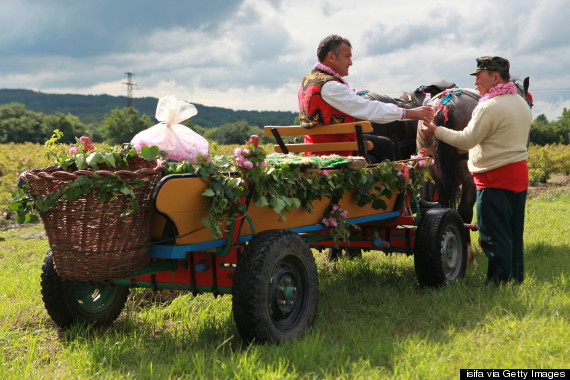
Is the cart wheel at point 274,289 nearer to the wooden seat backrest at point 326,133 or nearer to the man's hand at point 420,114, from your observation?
the wooden seat backrest at point 326,133

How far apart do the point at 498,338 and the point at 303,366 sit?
4.09ft

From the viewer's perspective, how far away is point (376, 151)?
5.34 m

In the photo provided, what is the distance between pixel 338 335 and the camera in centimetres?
364

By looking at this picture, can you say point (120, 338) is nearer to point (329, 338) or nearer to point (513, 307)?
point (329, 338)

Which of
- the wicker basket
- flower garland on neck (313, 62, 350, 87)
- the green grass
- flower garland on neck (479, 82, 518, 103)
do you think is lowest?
the green grass

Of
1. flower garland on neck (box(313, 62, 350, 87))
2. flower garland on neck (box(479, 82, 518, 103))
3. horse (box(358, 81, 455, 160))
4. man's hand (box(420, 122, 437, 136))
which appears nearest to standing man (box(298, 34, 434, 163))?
flower garland on neck (box(313, 62, 350, 87))

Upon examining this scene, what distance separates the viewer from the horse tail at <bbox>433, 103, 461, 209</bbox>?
235 inches

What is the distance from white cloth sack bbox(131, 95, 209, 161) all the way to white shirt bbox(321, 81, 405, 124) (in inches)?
58.8

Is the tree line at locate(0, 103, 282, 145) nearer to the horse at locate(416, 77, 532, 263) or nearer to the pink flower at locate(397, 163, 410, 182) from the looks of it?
the horse at locate(416, 77, 532, 263)

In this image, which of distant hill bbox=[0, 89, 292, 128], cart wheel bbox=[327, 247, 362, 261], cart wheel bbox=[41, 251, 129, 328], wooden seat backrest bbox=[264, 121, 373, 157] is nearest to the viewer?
cart wheel bbox=[41, 251, 129, 328]

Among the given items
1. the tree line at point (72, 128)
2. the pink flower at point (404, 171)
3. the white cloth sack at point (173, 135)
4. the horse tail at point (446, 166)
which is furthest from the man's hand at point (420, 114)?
the tree line at point (72, 128)

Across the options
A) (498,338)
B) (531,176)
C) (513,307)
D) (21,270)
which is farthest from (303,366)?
(531,176)

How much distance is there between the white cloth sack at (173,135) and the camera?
128 inches

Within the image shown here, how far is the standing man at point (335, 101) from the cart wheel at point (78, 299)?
2025mm
